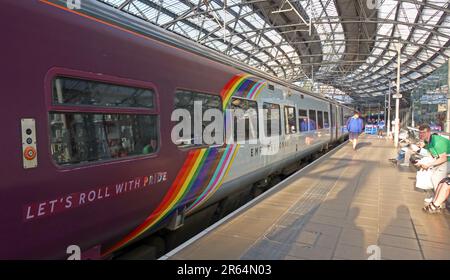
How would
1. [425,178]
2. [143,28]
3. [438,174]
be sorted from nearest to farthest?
[143,28], [438,174], [425,178]

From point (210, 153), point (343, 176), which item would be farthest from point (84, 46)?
point (343, 176)

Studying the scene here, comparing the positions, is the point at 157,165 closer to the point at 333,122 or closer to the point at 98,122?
the point at 98,122

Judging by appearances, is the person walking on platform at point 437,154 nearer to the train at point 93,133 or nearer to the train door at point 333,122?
the train at point 93,133

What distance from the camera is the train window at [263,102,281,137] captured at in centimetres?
675

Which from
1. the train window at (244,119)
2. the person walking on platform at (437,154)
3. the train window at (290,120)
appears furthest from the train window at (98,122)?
the train window at (290,120)

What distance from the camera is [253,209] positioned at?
4980mm

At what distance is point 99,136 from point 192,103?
5.27ft

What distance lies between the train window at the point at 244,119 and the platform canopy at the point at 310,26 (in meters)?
6.33

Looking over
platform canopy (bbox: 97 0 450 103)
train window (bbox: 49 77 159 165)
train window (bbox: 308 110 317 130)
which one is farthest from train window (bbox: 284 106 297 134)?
train window (bbox: 49 77 159 165)

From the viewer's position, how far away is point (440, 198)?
4676 mm

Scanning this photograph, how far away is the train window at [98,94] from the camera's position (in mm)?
2504

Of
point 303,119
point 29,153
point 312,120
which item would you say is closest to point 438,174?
point 303,119
